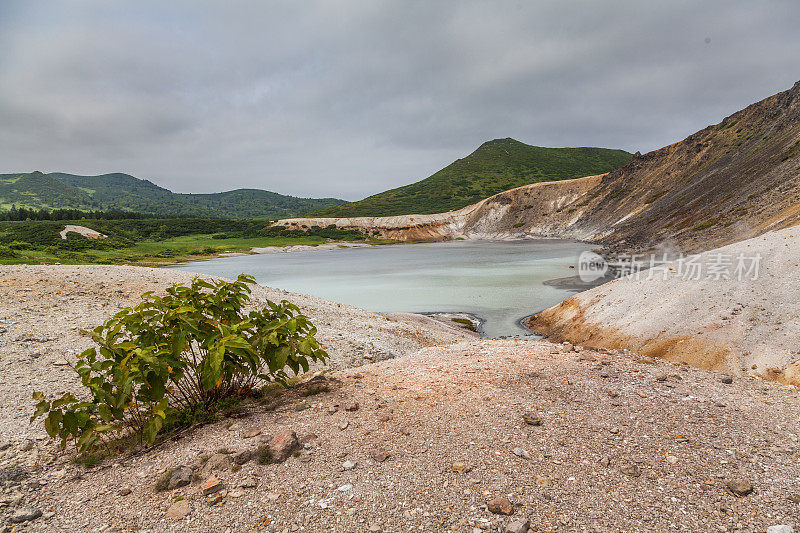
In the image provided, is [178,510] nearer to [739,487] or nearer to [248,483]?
[248,483]

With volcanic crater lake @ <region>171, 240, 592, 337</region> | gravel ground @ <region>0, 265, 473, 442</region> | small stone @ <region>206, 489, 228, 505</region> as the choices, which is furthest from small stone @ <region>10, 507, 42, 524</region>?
volcanic crater lake @ <region>171, 240, 592, 337</region>

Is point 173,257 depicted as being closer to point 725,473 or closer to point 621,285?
point 621,285

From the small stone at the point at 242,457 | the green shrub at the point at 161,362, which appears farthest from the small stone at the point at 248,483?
the green shrub at the point at 161,362

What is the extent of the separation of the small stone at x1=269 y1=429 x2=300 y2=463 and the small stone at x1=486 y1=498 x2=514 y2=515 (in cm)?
236

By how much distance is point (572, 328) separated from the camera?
59.1 feet

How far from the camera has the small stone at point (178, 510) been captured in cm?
339

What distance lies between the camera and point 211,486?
3.74m

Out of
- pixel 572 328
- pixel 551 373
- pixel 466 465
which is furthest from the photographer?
pixel 572 328

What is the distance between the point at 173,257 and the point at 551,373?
302ft

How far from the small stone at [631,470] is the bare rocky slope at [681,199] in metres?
33.4

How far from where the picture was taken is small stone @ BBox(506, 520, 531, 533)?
3161 mm

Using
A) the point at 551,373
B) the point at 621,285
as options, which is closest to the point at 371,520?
the point at 551,373

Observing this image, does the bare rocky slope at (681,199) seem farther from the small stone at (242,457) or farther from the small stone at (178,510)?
the small stone at (178,510)

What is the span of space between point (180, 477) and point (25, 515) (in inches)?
49.2
